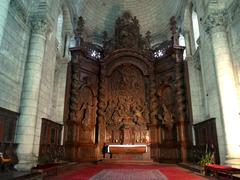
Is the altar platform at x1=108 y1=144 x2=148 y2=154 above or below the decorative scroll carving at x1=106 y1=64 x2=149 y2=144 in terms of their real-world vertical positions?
below

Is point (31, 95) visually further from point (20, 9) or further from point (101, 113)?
point (101, 113)

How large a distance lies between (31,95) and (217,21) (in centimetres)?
958

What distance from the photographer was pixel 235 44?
955 cm

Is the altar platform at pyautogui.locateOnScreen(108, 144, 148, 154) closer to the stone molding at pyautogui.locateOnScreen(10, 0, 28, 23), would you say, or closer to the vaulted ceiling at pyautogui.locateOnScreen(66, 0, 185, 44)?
the stone molding at pyautogui.locateOnScreen(10, 0, 28, 23)

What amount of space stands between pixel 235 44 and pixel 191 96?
5.33 meters

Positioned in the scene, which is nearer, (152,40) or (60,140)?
(60,140)

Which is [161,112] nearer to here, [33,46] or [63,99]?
[63,99]

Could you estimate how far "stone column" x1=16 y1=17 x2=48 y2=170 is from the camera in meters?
8.83

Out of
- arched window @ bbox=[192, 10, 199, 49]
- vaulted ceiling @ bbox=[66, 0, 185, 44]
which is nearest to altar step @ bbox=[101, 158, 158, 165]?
arched window @ bbox=[192, 10, 199, 49]

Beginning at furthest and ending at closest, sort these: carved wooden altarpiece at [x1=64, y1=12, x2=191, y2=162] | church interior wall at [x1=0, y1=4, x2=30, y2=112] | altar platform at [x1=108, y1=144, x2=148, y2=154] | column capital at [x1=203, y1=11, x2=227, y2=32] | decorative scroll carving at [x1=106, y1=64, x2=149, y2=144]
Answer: decorative scroll carving at [x1=106, y1=64, x2=149, y2=144] → altar platform at [x1=108, y1=144, x2=148, y2=154] → carved wooden altarpiece at [x1=64, y1=12, x2=191, y2=162] → column capital at [x1=203, y1=11, x2=227, y2=32] → church interior wall at [x1=0, y1=4, x2=30, y2=112]

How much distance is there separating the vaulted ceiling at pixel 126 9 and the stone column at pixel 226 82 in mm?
9817

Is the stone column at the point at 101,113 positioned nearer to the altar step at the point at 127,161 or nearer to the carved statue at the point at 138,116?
the altar step at the point at 127,161

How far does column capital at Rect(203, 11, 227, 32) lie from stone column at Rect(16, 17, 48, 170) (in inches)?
325

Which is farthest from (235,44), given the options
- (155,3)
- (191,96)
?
(155,3)
